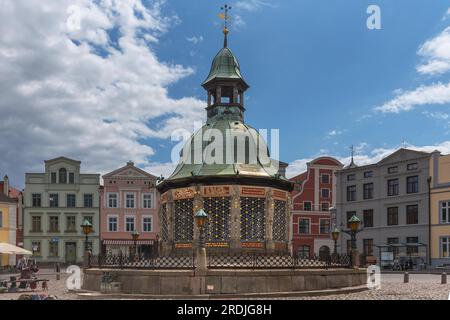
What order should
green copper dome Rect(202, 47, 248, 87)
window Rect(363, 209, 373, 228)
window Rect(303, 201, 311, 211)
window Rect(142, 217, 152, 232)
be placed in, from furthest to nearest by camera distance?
window Rect(303, 201, 311, 211)
window Rect(142, 217, 152, 232)
window Rect(363, 209, 373, 228)
green copper dome Rect(202, 47, 248, 87)

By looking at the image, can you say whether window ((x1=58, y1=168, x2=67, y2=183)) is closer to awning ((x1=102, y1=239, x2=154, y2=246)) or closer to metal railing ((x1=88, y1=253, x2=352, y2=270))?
awning ((x1=102, y1=239, x2=154, y2=246))

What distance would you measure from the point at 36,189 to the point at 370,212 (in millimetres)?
36659

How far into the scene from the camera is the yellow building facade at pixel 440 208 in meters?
49.8

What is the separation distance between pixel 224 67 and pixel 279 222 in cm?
1132

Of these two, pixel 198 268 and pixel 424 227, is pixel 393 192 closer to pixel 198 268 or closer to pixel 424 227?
pixel 424 227

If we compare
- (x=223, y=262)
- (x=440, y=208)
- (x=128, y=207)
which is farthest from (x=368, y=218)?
(x=223, y=262)

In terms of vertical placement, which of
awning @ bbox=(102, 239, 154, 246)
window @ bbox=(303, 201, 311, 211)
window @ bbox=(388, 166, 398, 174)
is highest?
window @ bbox=(388, 166, 398, 174)

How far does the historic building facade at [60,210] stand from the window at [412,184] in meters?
33.7

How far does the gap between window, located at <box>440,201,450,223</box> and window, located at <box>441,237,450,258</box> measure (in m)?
1.68

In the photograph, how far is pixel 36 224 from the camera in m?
62.3

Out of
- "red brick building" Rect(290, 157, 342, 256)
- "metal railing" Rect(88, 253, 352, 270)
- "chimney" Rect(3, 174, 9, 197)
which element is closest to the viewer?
"metal railing" Rect(88, 253, 352, 270)

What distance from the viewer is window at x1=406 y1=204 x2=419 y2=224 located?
5288 cm

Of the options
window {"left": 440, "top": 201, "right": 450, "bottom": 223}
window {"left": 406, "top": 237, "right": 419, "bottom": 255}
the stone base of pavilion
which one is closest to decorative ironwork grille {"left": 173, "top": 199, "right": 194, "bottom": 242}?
the stone base of pavilion
